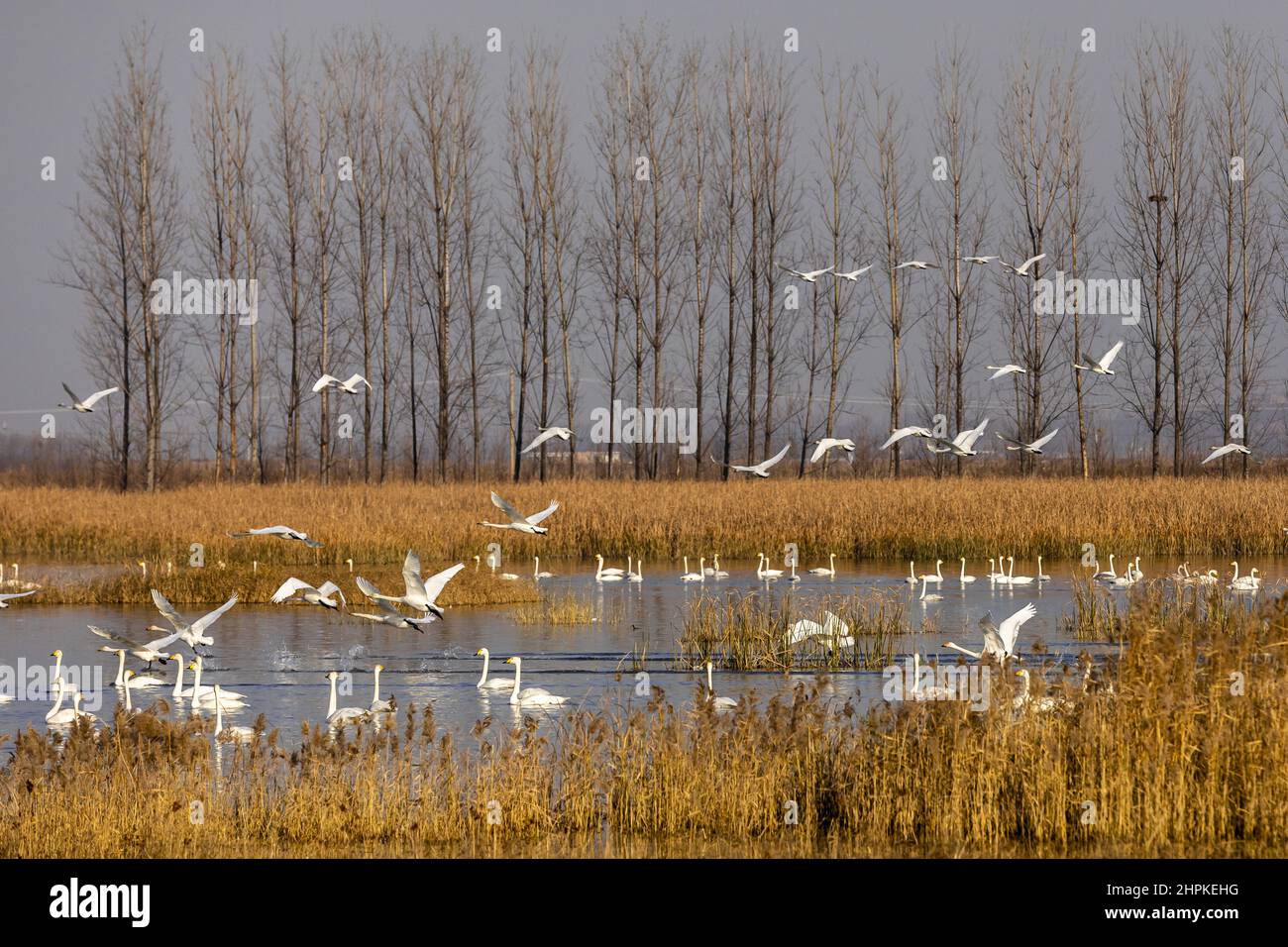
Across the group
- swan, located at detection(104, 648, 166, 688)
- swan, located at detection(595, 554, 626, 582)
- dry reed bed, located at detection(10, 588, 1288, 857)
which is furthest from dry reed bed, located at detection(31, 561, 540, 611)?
dry reed bed, located at detection(10, 588, 1288, 857)

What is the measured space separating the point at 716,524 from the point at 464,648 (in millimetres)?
12311

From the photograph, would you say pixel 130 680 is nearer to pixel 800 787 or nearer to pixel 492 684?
pixel 492 684

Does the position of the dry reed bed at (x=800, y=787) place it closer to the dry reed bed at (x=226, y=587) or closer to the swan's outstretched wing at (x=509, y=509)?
the swan's outstretched wing at (x=509, y=509)

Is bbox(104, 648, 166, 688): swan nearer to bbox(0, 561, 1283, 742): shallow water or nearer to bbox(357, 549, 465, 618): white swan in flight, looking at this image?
bbox(0, 561, 1283, 742): shallow water

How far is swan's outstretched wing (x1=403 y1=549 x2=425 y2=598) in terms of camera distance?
13.5m

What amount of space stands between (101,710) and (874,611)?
9114mm

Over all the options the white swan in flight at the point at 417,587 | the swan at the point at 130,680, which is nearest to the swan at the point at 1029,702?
the white swan in flight at the point at 417,587

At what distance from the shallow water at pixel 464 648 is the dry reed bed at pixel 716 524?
3125mm

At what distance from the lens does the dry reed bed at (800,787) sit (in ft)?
28.1

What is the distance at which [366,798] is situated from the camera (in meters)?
8.88

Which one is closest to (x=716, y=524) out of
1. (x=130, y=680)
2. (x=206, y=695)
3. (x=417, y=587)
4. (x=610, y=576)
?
(x=610, y=576)

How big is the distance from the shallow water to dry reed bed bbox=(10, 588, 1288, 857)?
1.31 m
